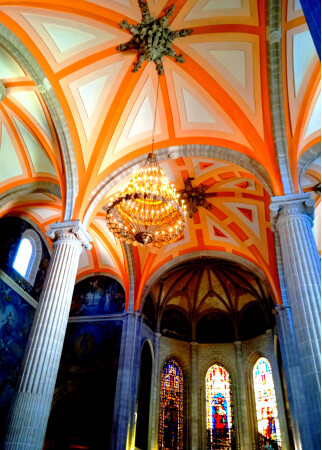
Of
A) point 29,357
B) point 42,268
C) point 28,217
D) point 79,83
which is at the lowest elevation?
point 29,357

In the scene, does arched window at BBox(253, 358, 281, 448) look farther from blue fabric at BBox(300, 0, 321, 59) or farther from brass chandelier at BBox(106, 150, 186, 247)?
blue fabric at BBox(300, 0, 321, 59)

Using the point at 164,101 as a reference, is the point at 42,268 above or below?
below

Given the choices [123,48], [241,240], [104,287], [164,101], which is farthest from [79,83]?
[104,287]

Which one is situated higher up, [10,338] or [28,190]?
[28,190]

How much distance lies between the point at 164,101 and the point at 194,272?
11309 millimetres

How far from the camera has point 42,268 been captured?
1280 cm

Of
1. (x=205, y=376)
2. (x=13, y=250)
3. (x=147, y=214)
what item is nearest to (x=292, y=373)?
(x=147, y=214)

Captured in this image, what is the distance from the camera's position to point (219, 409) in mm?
16484

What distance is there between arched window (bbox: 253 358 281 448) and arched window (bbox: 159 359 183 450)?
358 centimetres

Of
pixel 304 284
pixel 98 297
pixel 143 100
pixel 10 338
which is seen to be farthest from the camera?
pixel 98 297

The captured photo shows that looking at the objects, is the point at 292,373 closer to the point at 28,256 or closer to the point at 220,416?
the point at 220,416

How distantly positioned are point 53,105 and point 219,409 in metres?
15.1

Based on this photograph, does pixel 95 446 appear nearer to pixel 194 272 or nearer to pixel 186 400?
pixel 186 400

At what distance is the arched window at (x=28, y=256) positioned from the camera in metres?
11.9
